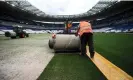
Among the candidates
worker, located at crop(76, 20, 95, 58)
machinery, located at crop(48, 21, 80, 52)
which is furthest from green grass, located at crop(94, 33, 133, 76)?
machinery, located at crop(48, 21, 80, 52)

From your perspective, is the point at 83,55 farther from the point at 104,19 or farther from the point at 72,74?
the point at 104,19

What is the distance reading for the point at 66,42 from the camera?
7.16 metres

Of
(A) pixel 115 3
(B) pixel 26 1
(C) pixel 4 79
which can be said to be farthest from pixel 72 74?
(B) pixel 26 1

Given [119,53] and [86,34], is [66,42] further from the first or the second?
[119,53]

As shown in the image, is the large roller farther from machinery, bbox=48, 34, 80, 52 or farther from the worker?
the worker

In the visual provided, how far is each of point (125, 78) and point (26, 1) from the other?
49.5 metres

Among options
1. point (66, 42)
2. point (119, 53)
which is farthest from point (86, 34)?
point (119, 53)

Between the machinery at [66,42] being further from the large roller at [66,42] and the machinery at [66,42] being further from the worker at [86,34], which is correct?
the worker at [86,34]

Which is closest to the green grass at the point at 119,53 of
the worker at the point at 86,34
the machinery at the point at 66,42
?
the worker at the point at 86,34

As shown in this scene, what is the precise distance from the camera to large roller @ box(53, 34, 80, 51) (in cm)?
717

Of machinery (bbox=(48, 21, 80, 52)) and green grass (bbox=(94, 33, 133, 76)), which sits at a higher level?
machinery (bbox=(48, 21, 80, 52))

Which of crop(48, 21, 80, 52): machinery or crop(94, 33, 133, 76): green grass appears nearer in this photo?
crop(94, 33, 133, 76): green grass

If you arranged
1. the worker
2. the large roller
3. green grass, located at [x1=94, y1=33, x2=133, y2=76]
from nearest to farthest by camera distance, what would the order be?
green grass, located at [x1=94, y1=33, x2=133, y2=76]
the worker
the large roller

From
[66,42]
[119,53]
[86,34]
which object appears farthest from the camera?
[66,42]
